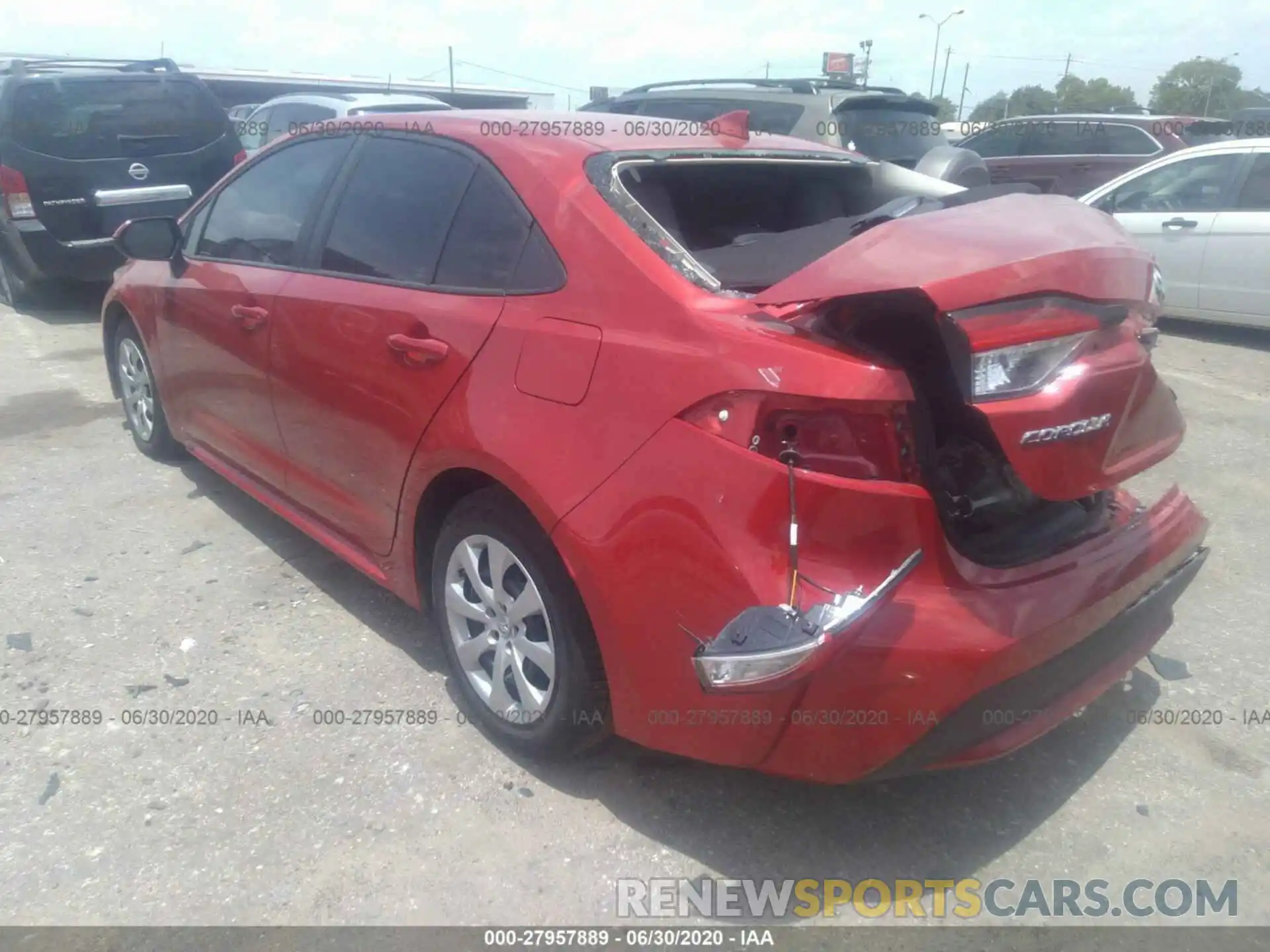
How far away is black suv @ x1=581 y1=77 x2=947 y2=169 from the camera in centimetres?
815

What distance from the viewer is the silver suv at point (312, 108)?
33.0 ft

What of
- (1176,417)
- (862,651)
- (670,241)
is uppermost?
(670,241)

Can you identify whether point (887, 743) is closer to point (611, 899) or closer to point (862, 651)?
point (862, 651)

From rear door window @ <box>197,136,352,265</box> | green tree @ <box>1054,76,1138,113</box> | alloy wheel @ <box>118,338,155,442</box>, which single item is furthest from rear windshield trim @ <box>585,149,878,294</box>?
green tree @ <box>1054,76,1138,113</box>

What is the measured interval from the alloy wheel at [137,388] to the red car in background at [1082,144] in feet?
29.7

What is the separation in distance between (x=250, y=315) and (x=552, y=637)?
68.8 inches

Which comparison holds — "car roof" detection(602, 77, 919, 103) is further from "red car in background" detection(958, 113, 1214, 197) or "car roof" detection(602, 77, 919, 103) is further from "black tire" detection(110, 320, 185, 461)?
"black tire" detection(110, 320, 185, 461)

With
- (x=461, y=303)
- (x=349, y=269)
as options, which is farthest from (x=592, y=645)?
(x=349, y=269)

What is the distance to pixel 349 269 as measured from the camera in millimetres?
3068

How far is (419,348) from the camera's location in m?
2.68

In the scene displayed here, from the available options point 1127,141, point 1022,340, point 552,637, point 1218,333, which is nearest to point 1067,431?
point 1022,340

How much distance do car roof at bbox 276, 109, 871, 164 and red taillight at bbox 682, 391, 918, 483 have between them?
3.25ft

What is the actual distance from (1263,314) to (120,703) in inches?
307

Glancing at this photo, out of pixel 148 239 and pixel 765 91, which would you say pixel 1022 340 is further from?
pixel 765 91
